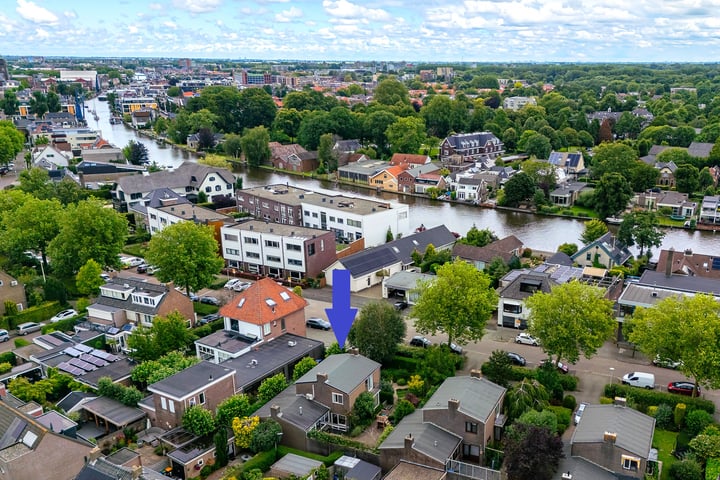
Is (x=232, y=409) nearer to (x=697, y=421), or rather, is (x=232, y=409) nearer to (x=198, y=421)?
(x=198, y=421)

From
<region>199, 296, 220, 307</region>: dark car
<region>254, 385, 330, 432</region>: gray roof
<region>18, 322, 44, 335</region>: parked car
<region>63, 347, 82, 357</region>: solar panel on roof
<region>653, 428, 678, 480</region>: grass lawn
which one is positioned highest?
<region>254, 385, 330, 432</region>: gray roof

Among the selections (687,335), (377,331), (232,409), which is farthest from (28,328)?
(687,335)

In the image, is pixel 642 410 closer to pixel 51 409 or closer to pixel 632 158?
pixel 51 409

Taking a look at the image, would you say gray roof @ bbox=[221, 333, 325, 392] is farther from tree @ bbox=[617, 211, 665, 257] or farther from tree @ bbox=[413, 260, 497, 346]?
tree @ bbox=[617, 211, 665, 257]

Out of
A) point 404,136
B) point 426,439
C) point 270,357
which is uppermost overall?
point 404,136

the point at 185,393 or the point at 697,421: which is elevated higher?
the point at 185,393

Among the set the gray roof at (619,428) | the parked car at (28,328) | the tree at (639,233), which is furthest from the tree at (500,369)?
the parked car at (28,328)

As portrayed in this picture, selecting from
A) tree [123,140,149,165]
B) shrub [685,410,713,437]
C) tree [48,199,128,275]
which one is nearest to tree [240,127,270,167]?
tree [123,140,149,165]
